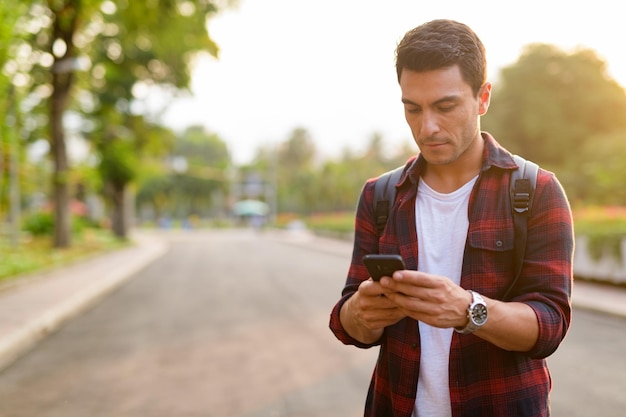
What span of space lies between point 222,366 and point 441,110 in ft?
17.5

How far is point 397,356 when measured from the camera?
179 cm

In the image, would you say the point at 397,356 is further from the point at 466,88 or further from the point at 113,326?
the point at 113,326

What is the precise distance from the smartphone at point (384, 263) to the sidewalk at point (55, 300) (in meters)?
6.43

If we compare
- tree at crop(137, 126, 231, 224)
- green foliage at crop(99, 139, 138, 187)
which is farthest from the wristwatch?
tree at crop(137, 126, 231, 224)

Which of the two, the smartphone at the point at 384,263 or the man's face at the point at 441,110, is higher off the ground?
the man's face at the point at 441,110

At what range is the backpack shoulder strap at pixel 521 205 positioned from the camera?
1.66 metres

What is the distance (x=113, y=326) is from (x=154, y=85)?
21983mm

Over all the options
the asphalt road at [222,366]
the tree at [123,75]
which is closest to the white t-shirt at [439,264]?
the asphalt road at [222,366]

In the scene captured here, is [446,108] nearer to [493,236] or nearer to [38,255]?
[493,236]

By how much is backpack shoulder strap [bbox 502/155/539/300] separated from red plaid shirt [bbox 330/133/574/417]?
0.02m

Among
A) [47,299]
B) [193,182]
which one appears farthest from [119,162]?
[193,182]

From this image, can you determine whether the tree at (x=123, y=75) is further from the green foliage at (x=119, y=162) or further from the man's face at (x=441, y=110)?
the man's face at (x=441, y=110)

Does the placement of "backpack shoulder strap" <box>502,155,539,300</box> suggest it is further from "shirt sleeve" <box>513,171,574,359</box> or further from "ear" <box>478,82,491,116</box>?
"ear" <box>478,82,491,116</box>

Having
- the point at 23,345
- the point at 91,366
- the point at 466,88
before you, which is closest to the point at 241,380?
the point at 91,366
